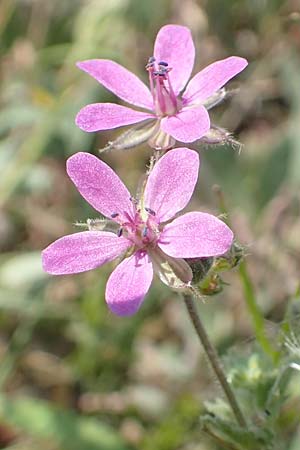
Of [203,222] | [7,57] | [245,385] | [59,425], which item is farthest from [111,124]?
[7,57]

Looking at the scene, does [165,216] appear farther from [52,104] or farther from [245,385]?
[52,104]

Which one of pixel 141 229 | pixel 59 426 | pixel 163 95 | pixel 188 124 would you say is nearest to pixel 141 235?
pixel 141 229

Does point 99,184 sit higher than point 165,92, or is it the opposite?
point 165,92

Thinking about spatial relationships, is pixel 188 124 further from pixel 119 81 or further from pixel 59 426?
pixel 59 426

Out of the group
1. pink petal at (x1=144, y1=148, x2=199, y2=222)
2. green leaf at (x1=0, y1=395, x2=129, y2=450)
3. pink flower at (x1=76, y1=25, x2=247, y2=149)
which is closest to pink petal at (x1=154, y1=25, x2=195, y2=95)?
pink flower at (x1=76, y1=25, x2=247, y2=149)

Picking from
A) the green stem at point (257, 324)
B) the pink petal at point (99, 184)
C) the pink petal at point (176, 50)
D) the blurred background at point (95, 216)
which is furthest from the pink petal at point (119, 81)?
the blurred background at point (95, 216)

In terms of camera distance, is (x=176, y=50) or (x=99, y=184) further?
(x=176, y=50)

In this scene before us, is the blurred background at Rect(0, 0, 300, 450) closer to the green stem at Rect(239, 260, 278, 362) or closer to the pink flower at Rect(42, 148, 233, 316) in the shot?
the green stem at Rect(239, 260, 278, 362)
